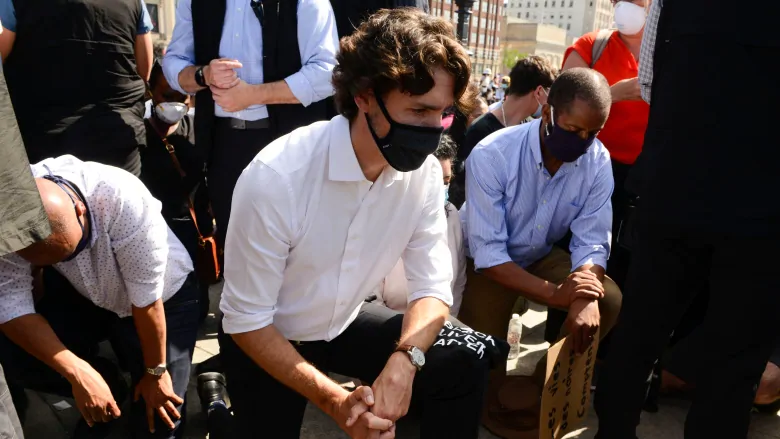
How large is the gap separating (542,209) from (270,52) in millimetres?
1431

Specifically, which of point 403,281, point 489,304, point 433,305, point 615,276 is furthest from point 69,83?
point 615,276

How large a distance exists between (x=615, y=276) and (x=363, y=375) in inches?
74.7

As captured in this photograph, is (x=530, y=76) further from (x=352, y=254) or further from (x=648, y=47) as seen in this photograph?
(x=352, y=254)

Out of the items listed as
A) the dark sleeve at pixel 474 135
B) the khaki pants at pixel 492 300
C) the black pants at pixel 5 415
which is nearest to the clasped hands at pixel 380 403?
the black pants at pixel 5 415

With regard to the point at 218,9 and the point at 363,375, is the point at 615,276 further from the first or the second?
the point at 218,9

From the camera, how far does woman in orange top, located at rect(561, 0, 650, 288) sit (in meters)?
3.17

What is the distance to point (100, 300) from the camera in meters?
2.27

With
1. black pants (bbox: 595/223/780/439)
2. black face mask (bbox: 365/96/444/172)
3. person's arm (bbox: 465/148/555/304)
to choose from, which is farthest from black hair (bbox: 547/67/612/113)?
black face mask (bbox: 365/96/444/172)

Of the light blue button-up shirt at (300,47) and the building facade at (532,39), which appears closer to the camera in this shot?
the light blue button-up shirt at (300,47)

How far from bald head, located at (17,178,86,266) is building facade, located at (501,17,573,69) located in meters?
92.7

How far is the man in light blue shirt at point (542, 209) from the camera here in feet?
8.52

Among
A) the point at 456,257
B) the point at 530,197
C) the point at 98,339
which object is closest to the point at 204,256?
the point at 98,339

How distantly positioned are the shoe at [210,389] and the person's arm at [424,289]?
99 centimetres

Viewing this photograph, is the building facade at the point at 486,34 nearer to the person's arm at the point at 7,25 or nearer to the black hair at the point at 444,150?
the black hair at the point at 444,150
